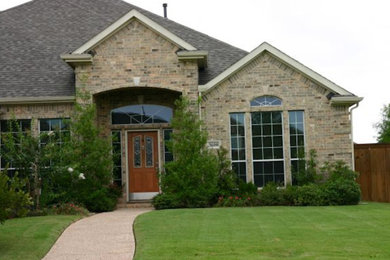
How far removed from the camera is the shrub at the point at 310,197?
54.5 ft

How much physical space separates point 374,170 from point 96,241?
1176cm

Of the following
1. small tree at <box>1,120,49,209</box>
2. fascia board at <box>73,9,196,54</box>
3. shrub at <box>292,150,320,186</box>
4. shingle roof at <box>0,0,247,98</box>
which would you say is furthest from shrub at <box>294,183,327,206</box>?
small tree at <box>1,120,49,209</box>

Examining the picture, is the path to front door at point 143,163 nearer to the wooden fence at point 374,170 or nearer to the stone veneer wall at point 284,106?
the stone veneer wall at point 284,106

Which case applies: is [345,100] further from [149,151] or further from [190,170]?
[149,151]

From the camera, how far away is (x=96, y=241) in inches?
425

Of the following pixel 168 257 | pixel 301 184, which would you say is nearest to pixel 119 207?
pixel 301 184

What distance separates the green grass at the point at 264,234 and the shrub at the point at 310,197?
74.6 inches

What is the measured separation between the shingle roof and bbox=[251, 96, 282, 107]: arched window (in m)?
1.88

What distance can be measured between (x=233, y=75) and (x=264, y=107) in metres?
1.43

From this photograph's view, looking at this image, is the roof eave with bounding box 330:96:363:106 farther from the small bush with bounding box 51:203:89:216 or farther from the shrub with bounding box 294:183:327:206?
the small bush with bounding box 51:203:89:216

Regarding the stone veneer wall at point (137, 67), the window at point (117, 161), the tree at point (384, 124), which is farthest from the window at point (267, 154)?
the tree at point (384, 124)

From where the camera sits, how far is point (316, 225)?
11.8m

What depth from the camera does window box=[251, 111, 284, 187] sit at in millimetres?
17953

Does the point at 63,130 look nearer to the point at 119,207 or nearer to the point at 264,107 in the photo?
the point at 119,207
